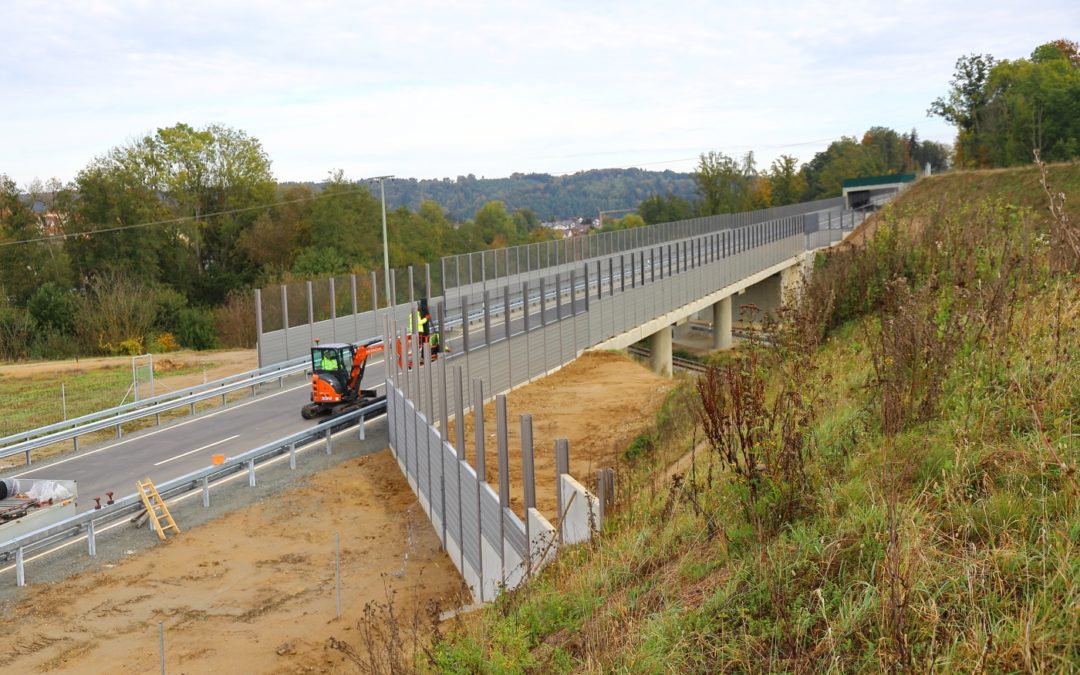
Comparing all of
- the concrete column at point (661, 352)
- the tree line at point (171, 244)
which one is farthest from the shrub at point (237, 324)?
the concrete column at point (661, 352)

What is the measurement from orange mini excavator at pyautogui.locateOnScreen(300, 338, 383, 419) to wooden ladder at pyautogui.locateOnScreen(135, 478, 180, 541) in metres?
5.99

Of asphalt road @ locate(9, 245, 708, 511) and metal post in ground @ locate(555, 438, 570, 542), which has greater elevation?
metal post in ground @ locate(555, 438, 570, 542)

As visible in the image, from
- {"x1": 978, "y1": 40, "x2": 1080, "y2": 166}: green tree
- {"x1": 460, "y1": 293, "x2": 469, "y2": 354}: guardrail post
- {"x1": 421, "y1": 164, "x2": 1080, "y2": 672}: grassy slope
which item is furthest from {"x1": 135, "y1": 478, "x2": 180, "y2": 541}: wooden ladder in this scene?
{"x1": 978, "y1": 40, "x2": 1080, "y2": 166}: green tree

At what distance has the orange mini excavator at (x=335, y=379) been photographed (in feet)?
77.8

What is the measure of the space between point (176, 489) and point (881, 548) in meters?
16.4

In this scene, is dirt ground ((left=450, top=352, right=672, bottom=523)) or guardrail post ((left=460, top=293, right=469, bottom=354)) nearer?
dirt ground ((left=450, top=352, right=672, bottom=523))

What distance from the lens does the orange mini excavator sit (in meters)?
23.7

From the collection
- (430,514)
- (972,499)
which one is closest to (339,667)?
(430,514)

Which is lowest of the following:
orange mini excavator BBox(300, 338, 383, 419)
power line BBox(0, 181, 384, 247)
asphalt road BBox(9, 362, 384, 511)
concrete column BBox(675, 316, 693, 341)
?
concrete column BBox(675, 316, 693, 341)

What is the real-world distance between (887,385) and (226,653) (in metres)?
9.58

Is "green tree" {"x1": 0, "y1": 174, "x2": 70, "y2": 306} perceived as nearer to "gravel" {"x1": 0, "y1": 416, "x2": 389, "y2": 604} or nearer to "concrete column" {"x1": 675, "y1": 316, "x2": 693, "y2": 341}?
"concrete column" {"x1": 675, "y1": 316, "x2": 693, "y2": 341}

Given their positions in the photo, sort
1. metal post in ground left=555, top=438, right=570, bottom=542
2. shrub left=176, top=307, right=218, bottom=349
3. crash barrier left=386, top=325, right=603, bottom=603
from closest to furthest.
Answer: metal post in ground left=555, top=438, right=570, bottom=542
crash barrier left=386, top=325, right=603, bottom=603
shrub left=176, top=307, right=218, bottom=349

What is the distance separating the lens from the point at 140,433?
24.4m

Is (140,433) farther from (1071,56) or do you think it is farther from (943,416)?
(1071,56)
